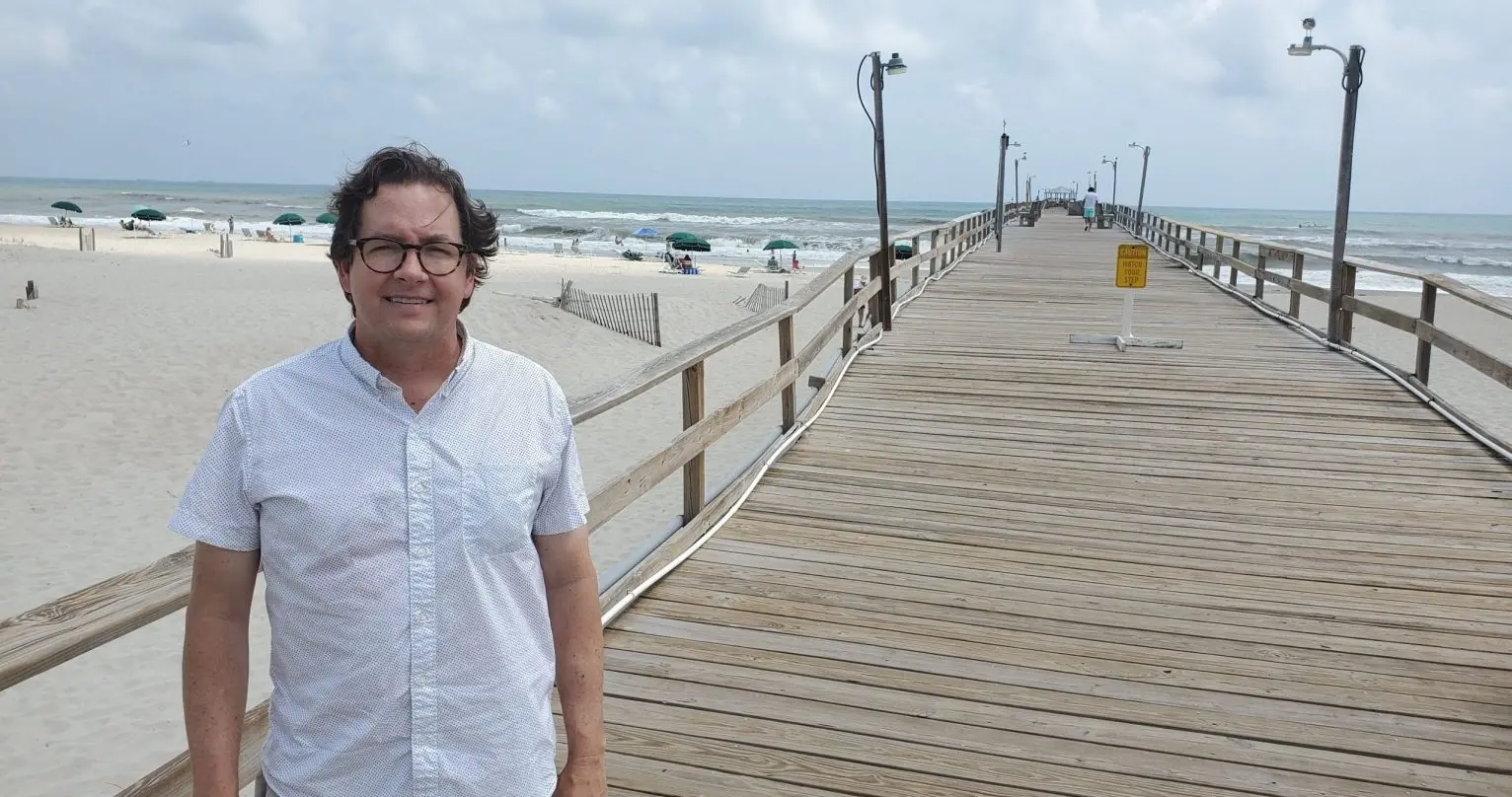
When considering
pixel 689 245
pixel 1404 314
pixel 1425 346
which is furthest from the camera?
pixel 689 245

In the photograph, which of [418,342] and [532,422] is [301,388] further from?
[532,422]

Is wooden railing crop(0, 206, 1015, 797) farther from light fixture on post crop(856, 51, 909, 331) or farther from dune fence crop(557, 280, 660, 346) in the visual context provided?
dune fence crop(557, 280, 660, 346)

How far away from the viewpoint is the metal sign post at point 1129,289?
8.62m

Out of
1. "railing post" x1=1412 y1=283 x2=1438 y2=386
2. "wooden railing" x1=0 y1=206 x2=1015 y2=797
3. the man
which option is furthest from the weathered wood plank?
"railing post" x1=1412 y1=283 x2=1438 y2=386

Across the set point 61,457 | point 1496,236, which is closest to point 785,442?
point 61,457

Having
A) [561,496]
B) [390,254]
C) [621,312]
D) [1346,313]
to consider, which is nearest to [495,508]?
[561,496]

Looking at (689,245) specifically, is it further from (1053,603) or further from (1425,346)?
(1053,603)

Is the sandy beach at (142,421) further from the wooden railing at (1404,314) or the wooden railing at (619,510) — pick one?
the wooden railing at (1404,314)

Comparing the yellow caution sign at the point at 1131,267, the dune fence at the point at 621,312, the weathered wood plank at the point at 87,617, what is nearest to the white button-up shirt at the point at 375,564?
the weathered wood plank at the point at 87,617

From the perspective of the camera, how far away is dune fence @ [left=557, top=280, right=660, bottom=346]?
1909 centimetres

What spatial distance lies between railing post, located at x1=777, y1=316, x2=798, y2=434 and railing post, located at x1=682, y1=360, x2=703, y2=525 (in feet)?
3.85

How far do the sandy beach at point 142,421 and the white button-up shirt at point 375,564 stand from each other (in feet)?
12.6

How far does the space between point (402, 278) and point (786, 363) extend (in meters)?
4.42

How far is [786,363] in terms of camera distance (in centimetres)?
586
